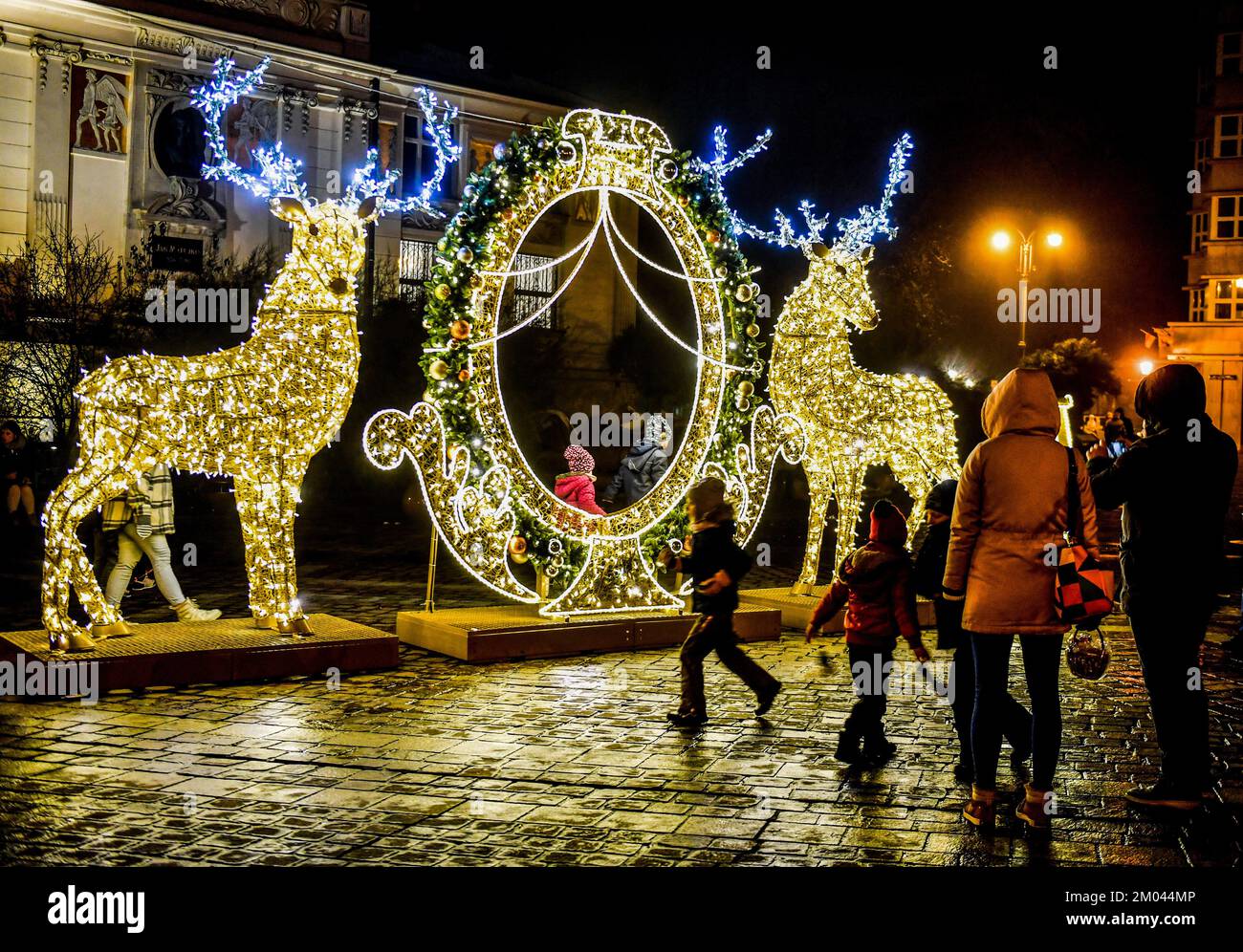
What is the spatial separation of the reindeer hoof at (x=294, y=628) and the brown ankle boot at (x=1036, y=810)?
18.8ft

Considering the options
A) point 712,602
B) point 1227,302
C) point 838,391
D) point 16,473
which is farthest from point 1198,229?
point 712,602

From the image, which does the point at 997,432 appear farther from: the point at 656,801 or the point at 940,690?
the point at 940,690

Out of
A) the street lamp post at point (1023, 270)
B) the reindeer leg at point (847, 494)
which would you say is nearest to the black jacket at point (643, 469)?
the reindeer leg at point (847, 494)

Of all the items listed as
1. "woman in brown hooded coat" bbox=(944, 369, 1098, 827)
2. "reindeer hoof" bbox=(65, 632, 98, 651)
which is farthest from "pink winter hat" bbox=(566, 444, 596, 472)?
"woman in brown hooded coat" bbox=(944, 369, 1098, 827)

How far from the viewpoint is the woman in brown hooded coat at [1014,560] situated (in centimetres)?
578

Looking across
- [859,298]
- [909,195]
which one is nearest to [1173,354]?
[909,195]

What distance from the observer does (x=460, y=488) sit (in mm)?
10438

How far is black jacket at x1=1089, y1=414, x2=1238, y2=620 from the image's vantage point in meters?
6.20

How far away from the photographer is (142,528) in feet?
33.8

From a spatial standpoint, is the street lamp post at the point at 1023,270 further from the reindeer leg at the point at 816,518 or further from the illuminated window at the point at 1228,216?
the illuminated window at the point at 1228,216

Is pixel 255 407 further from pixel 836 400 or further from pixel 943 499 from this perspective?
pixel 836 400

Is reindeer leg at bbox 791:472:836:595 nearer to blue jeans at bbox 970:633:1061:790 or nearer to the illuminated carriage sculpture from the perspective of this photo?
the illuminated carriage sculpture

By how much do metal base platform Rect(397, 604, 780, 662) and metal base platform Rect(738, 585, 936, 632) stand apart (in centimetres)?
59

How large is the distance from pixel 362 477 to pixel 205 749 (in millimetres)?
20568
